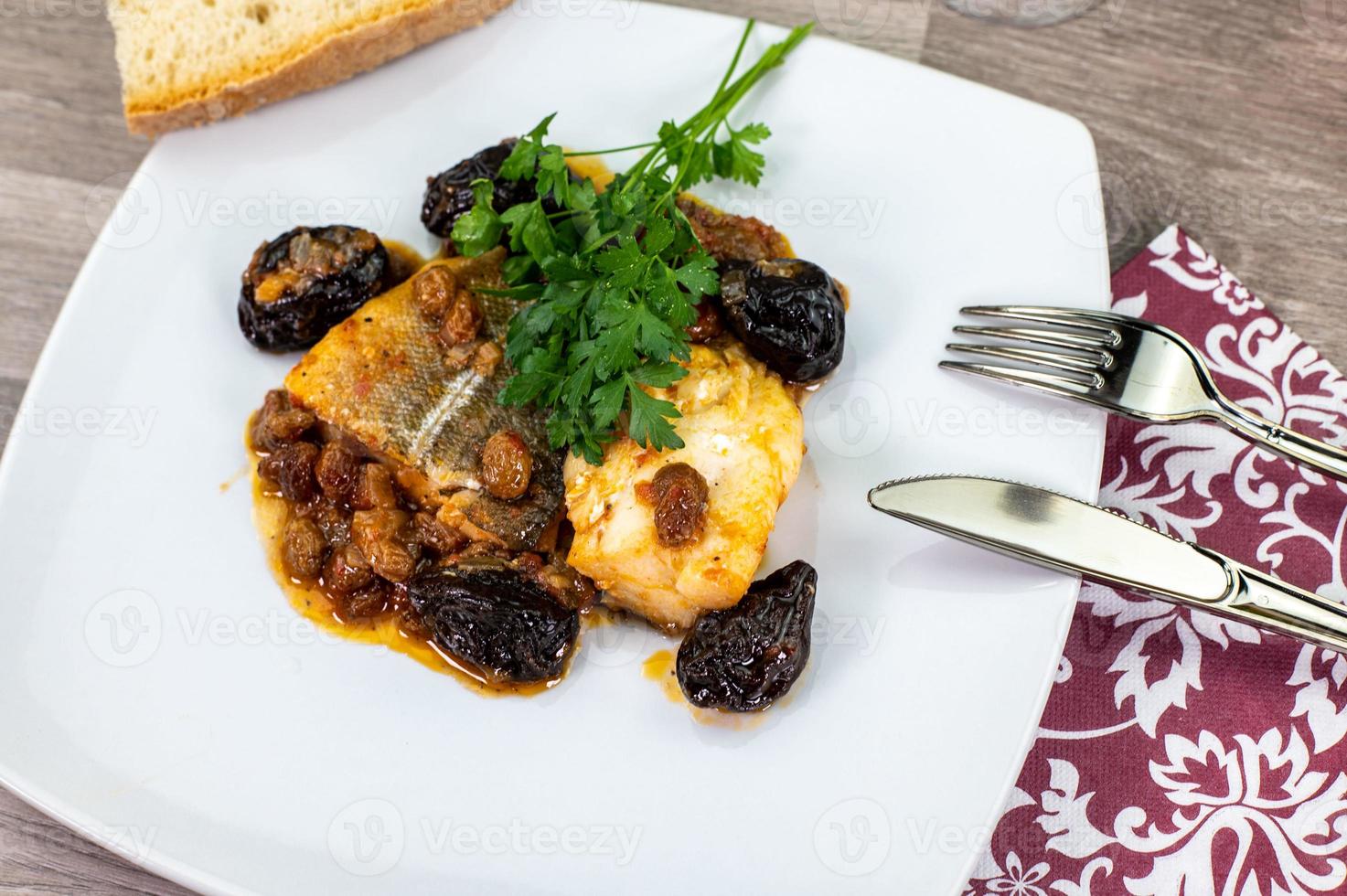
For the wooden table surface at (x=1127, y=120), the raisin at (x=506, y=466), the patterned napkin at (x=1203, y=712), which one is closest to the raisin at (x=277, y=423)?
the raisin at (x=506, y=466)

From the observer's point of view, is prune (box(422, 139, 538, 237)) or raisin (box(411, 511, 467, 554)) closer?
raisin (box(411, 511, 467, 554))

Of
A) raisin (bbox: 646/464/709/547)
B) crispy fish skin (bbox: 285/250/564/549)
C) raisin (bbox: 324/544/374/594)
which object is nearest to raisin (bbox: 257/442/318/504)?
crispy fish skin (bbox: 285/250/564/549)

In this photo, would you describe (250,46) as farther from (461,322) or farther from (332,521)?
(332,521)

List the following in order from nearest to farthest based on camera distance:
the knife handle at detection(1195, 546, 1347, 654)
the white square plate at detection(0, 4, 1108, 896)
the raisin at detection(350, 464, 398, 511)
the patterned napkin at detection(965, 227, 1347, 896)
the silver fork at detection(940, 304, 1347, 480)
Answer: the knife handle at detection(1195, 546, 1347, 654) < the white square plate at detection(0, 4, 1108, 896) < the patterned napkin at detection(965, 227, 1347, 896) < the silver fork at detection(940, 304, 1347, 480) < the raisin at detection(350, 464, 398, 511)

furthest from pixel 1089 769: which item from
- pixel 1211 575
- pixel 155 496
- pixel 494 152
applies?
pixel 155 496

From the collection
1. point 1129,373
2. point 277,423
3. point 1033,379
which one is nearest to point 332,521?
point 277,423

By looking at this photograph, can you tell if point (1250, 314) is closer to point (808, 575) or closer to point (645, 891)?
point (808, 575)

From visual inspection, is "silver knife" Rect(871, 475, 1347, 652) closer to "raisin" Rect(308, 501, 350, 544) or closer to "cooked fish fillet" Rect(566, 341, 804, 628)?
"cooked fish fillet" Rect(566, 341, 804, 628)
